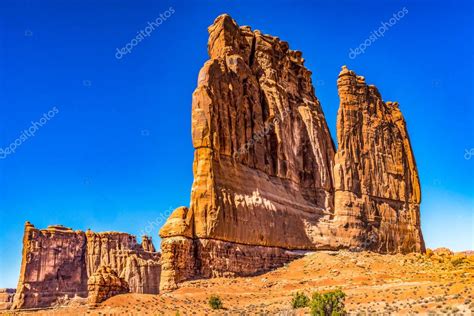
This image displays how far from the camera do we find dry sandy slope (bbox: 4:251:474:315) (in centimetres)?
3167

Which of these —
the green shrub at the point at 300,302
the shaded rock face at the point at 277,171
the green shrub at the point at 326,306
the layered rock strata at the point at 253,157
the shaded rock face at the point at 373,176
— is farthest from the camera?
the shaded rock face at the point at 373,176

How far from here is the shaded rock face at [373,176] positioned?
210 ft

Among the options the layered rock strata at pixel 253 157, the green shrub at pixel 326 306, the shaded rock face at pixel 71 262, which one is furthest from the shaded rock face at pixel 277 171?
the shaded rock face at pixel 71 262

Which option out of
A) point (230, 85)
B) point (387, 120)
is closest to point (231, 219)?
point (230, 85)

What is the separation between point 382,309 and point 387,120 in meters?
45.2

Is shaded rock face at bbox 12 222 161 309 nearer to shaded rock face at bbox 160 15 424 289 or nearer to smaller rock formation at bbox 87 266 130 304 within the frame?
shaded rock face at bbox 160 15 424 289

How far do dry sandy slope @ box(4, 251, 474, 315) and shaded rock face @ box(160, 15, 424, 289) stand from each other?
89.1 inches

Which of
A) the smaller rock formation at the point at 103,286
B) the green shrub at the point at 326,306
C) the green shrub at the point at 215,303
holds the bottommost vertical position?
the green shrub at the point at 326,306

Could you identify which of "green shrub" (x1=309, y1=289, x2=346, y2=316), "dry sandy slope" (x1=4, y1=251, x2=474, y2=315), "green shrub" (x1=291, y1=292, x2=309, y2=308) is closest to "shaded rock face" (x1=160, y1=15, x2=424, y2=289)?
"dry sandy slope" (x1=4, y1=251, x2=474, y2=315)

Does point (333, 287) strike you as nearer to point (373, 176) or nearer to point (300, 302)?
point (300, 302)

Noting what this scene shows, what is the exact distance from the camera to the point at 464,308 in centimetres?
2758

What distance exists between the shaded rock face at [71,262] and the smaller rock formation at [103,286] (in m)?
49.0

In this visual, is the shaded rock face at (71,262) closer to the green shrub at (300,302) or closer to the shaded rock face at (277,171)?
the shaded rock face at (277,171)

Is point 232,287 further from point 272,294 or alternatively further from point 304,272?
point 304,272
